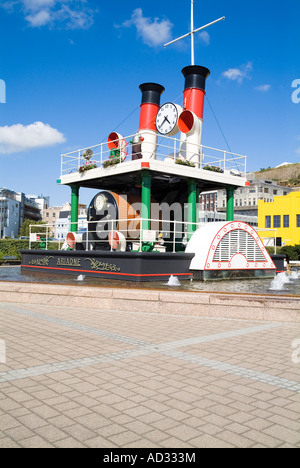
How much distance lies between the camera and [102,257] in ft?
52.6

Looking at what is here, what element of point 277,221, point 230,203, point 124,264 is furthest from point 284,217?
point 124,264

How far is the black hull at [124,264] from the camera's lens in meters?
14.6

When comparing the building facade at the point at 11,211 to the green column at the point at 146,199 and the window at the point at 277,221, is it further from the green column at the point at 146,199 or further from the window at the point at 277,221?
the green column at the point at 146,199

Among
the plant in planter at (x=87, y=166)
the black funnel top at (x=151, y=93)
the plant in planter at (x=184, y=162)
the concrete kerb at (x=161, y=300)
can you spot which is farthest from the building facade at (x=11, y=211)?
the concrete kerb at (x=161, y=300)

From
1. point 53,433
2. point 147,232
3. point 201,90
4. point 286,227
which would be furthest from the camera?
point 286,227

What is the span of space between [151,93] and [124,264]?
919cm

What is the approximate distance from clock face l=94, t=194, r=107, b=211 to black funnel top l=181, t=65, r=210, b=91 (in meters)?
6.86

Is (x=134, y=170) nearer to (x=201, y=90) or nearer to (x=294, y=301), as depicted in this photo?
(x=201, y=90)

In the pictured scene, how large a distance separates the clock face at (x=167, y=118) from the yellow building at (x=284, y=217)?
44928 millimetres

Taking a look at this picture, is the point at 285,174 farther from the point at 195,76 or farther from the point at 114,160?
the point at 114,160

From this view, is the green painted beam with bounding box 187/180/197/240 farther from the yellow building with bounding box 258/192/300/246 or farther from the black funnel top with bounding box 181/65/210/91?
the yellow building with bounding box 258/192/300/246

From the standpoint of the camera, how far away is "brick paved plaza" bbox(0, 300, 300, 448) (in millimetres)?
→ 3725

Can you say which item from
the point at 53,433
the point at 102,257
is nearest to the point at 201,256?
the point at 102,257
